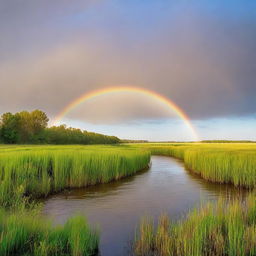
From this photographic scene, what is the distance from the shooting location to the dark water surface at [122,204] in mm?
7582

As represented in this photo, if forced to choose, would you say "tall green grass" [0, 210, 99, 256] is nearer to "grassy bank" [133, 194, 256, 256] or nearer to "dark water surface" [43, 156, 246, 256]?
"dark water surface" [43, 156, 246, 256]

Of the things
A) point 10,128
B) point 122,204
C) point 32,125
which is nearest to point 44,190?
point 122,204

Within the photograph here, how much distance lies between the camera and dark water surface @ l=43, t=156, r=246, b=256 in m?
7.58

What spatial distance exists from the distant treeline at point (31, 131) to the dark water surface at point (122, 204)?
188 feet

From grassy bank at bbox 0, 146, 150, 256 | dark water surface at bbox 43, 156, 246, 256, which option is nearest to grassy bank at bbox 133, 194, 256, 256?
dark water surface at bbox 43, 156, 246, 256

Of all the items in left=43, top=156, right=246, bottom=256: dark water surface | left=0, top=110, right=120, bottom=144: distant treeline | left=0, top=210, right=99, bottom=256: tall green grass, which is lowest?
left=43, top=156, right=246, bottom=256: dark water surface

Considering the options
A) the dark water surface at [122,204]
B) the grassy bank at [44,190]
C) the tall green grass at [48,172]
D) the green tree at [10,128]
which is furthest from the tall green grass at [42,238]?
the green tree at [10,128]

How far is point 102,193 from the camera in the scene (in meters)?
13.4

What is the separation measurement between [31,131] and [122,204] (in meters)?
66.3

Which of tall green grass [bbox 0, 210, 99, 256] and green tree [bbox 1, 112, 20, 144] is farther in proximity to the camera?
green tree [bbox 1, 112, 20, 144]

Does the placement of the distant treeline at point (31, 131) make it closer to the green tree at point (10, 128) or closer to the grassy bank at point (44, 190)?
the green tree at point (10, 128)

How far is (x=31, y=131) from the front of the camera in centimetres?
7150

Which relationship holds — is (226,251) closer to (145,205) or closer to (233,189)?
(145,205)

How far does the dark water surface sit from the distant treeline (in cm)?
5731
